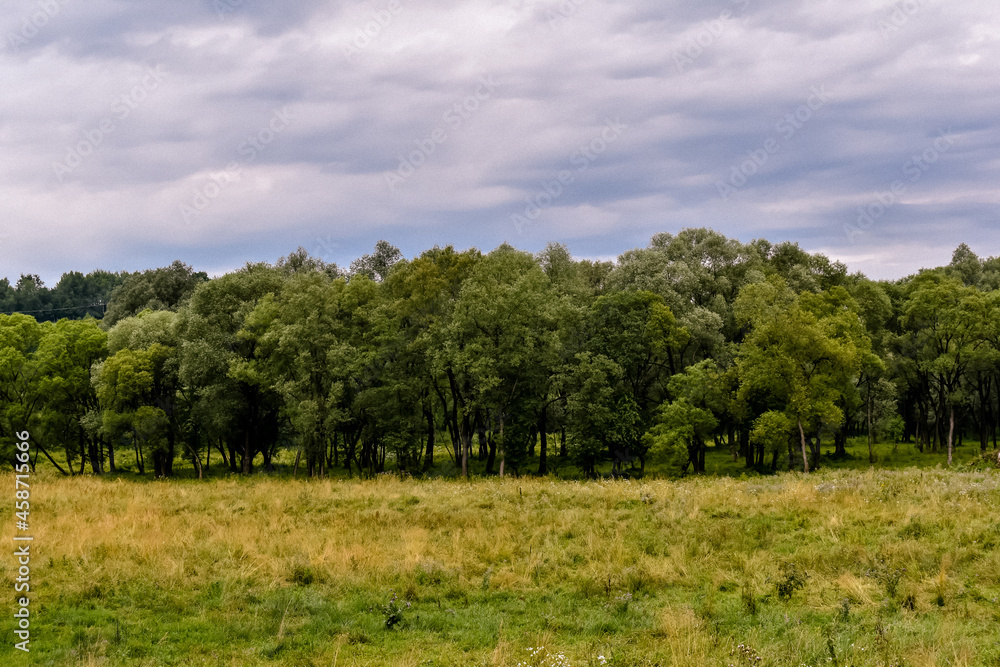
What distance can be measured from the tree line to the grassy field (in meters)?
24.7

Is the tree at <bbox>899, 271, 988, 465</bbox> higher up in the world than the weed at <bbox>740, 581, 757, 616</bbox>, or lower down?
higher up

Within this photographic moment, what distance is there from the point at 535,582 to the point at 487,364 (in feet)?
102

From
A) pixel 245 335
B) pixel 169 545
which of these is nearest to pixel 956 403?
pixel 245 335

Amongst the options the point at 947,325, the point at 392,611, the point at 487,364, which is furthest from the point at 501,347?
the point at 947,325

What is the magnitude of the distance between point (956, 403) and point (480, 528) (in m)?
57.8

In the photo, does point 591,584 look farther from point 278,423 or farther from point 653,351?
point 278,423

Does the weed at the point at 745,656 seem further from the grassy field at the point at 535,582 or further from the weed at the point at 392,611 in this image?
the weed at the point at 392,611

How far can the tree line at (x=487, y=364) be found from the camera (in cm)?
4662

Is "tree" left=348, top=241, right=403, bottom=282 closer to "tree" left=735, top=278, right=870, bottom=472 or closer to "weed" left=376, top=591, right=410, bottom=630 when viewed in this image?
"tree" left=735, top=278, right=870, bottom=472

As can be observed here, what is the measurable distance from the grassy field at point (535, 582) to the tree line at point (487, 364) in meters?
24.7

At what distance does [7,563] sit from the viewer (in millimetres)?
14484

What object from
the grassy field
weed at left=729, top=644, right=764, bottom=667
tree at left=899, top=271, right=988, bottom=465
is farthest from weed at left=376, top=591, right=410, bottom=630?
tree at left=899, top=271, right=988, bottom=465

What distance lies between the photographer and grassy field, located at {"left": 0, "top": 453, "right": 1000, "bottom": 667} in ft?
35.2

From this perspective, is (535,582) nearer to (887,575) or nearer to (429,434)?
(887,575)
